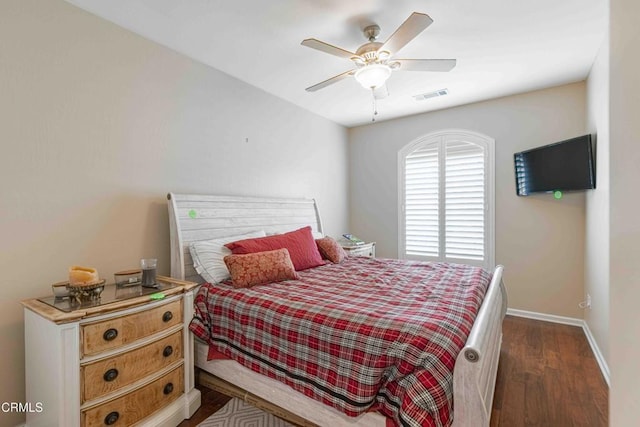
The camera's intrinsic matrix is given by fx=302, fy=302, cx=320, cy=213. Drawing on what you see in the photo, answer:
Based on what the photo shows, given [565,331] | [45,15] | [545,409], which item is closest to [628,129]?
[545,409]

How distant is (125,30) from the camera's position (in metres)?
2.29

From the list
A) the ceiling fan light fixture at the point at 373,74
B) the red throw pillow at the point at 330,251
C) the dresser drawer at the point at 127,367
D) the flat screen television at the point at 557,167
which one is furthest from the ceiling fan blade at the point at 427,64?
the dresser drawer at the point at 127,367

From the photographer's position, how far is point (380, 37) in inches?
93.5

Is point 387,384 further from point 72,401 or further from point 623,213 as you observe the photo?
point 72,401

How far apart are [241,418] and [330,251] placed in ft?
5.49

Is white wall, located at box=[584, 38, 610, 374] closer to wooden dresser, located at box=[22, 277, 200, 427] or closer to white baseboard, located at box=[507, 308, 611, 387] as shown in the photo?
white baseboard, located at box=[507, 308, 611, 387]

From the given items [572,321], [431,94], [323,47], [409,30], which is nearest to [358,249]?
[431,94]

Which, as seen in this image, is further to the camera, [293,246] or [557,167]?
[557,167]

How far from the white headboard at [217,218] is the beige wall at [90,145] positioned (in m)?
0.18

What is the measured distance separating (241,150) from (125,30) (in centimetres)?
133

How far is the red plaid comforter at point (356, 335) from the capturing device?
133 cm

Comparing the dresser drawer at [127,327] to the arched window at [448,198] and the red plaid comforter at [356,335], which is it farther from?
the arched window at [448,198]

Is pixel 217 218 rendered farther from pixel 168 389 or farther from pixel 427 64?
pixel 427 64

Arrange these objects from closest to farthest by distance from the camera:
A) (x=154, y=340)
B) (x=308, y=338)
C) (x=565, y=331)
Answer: (x=308, y=338), (x=154, y=340), (x=565, y=331)
